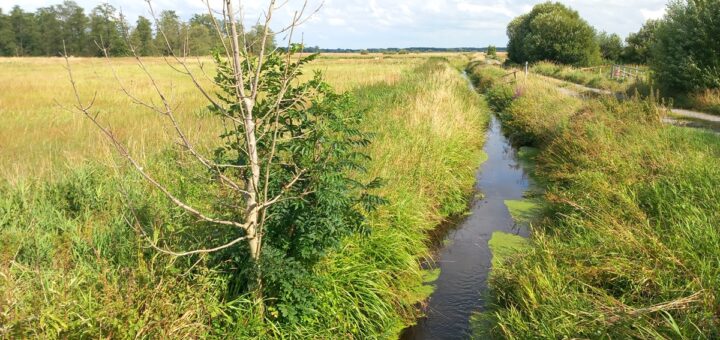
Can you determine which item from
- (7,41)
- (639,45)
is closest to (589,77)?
(639,45)

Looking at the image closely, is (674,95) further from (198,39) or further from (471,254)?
(198,39)

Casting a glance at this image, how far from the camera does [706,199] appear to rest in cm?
435

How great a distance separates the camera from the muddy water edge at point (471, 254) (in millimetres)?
4309

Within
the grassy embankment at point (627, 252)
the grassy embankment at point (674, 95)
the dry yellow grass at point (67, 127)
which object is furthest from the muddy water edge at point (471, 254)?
the grassy embankment at point (674, 95)

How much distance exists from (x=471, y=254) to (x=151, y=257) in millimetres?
3772

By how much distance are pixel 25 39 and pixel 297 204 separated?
258 feet

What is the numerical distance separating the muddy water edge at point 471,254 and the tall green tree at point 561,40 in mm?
27511

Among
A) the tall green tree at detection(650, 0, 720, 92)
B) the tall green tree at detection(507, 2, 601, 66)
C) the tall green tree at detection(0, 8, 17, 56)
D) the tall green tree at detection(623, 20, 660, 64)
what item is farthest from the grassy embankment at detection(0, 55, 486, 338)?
the tall green tree at detection(0, 8, 17, 56)

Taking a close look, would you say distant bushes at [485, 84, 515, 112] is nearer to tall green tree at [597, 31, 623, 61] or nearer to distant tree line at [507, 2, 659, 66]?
distant tree line at [507, 2, 659, 66]

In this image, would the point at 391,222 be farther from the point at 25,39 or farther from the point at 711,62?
the point at 25,39

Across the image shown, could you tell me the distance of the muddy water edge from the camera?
14.1 ft

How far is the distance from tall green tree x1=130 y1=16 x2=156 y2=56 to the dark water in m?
3.08

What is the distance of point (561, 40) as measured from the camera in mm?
34375

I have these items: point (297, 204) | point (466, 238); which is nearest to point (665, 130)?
point (466, 238)
